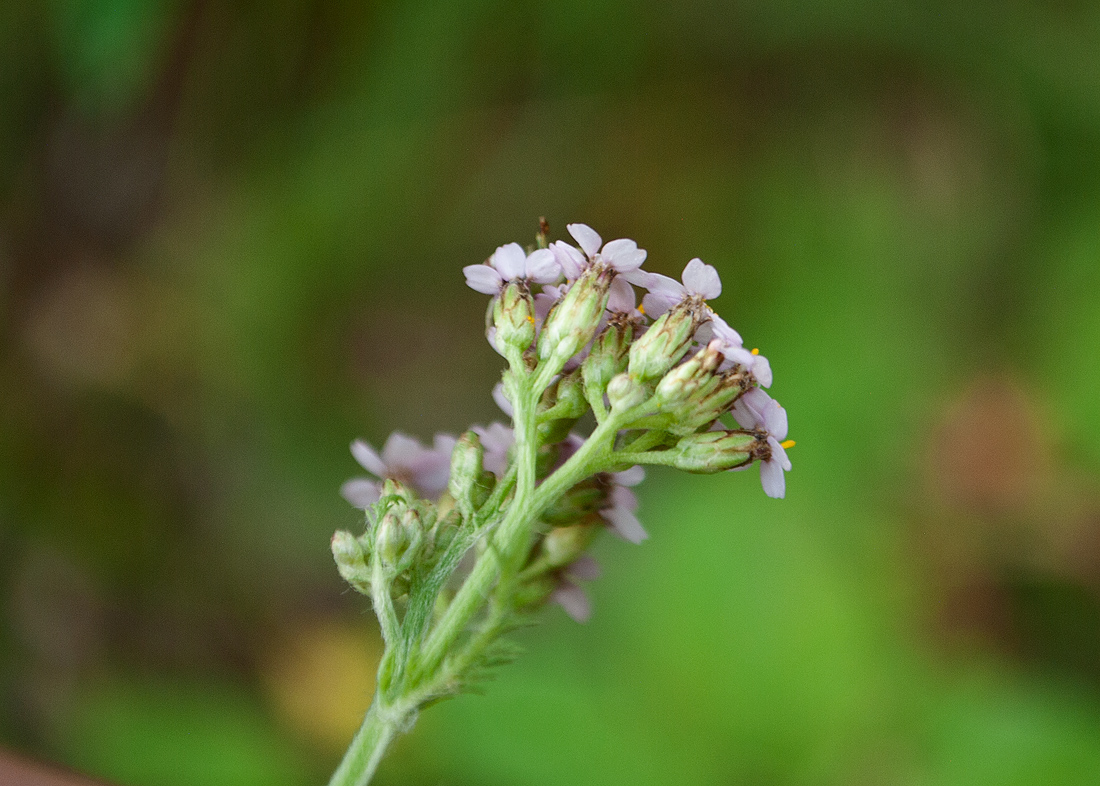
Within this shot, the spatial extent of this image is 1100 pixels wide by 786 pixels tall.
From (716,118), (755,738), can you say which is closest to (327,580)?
(755,738)

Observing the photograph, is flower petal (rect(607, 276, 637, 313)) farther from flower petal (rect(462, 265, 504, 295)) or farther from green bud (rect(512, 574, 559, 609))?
green bud (rect(512, 574, 559, 609))

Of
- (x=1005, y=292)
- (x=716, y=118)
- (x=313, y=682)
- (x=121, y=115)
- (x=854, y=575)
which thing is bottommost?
(x=313, y=682)

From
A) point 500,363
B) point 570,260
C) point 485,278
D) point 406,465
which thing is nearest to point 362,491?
point 406,465

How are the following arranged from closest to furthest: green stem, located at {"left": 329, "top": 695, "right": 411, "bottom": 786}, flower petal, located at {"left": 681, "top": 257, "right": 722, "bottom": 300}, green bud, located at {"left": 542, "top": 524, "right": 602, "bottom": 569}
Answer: green stem, located at {"left": 329, "top": 695, "right": 411, "bottom": 786}
flower petal, located at {"left": 681, "top": 257, "right": 722, "bottom": 300}
green bud, located at {"left": 542, "top": 524, "right": 602, "bottom": 569}

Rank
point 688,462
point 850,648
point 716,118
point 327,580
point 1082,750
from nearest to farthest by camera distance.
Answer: point 688,462, point 1082,750, point 850,648, point 327,580, point 716,118

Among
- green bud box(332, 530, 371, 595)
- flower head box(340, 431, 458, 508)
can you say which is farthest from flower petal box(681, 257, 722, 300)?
green bud box(332, 530, 371, 595)

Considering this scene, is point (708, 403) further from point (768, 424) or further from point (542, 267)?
point (542, 267)

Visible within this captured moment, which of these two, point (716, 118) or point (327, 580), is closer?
point (327, 580)

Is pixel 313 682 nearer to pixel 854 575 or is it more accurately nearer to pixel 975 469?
pixel 854 575
